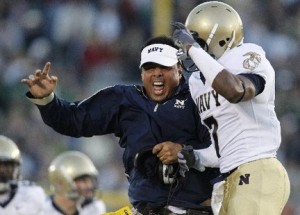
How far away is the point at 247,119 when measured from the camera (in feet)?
17.3

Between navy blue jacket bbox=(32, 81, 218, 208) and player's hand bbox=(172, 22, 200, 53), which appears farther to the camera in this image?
navy blue jacket bbox=(32, 81, 218, 208)

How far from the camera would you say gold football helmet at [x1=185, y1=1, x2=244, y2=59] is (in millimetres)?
5457

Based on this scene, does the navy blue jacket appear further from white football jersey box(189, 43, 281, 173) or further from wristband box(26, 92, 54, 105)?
white football jersey box(189, 43, 281, 173)

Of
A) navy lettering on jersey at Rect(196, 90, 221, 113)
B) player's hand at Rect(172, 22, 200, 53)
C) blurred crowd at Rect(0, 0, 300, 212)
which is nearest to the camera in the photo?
player's hand at Rect(172, 22, 200, 53)

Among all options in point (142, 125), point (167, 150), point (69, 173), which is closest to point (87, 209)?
point (69, 173)

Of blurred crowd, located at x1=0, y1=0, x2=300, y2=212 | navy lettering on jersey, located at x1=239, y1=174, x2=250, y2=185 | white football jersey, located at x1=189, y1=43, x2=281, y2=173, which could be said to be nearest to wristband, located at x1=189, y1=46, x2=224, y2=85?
white football jersey, located at x1=189, y1=43, x2=281, y2=173

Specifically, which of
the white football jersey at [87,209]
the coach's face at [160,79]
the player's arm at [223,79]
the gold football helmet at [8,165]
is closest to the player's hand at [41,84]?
the coach's face at [160,79]

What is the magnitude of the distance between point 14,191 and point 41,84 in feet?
7.47

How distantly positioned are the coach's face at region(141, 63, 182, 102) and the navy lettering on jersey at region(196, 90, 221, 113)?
314 mm

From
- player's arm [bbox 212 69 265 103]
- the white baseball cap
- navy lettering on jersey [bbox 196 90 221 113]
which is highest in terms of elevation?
the white baseball cap

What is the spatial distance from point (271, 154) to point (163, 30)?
5.61 metres

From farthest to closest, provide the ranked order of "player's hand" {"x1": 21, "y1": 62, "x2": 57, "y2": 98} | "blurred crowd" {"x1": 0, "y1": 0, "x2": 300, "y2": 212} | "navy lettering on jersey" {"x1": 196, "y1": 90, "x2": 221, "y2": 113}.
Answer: "blurred crowd" {"x1": 0, "y1": 0, "x2": 300, "y2": 212} < "player's hand" {"x1": 21, "y1": 62, "x2": 57, "y2": 98} < "navy lettering on jersey" {"x1": 196, "y1": 90, "x2": 221, "y2": 113}

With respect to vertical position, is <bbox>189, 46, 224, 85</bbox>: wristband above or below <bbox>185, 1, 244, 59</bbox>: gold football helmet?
below

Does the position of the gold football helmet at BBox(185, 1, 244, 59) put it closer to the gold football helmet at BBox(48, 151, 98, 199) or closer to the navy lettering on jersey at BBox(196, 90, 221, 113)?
the navy lettering on jersey at BBox(196, 90, 221, 113)
